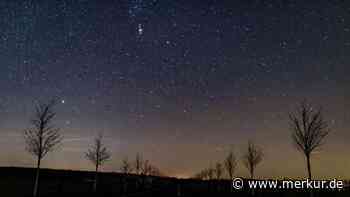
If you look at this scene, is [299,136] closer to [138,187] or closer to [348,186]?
[348,186]

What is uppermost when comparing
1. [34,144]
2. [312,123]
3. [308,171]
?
[312,123]

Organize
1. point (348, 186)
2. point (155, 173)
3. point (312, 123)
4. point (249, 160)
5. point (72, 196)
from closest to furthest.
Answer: point (312, 123) → point (72, 196) → point (348, 186) → point (249, 160) → point (155, 173)

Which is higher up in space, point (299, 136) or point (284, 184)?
point (299, 136)

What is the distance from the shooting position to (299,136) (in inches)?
941

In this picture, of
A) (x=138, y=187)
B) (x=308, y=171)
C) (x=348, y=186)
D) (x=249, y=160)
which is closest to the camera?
(x=308, y=171)

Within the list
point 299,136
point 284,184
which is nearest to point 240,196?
point 284,184

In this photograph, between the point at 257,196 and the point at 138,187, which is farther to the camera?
the point at 138,187

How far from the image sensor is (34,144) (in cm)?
2575

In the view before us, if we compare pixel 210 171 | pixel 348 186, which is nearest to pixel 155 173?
pixel 210 171

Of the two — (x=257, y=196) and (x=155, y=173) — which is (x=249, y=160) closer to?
(x=257, y=196)

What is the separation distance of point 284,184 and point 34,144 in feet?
68.1

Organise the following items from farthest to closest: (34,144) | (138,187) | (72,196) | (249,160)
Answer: (249,160) → (138,187) → (72,196) → (34,144)

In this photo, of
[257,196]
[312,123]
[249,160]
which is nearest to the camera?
[312,123]

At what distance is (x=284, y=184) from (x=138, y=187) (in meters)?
18.7
